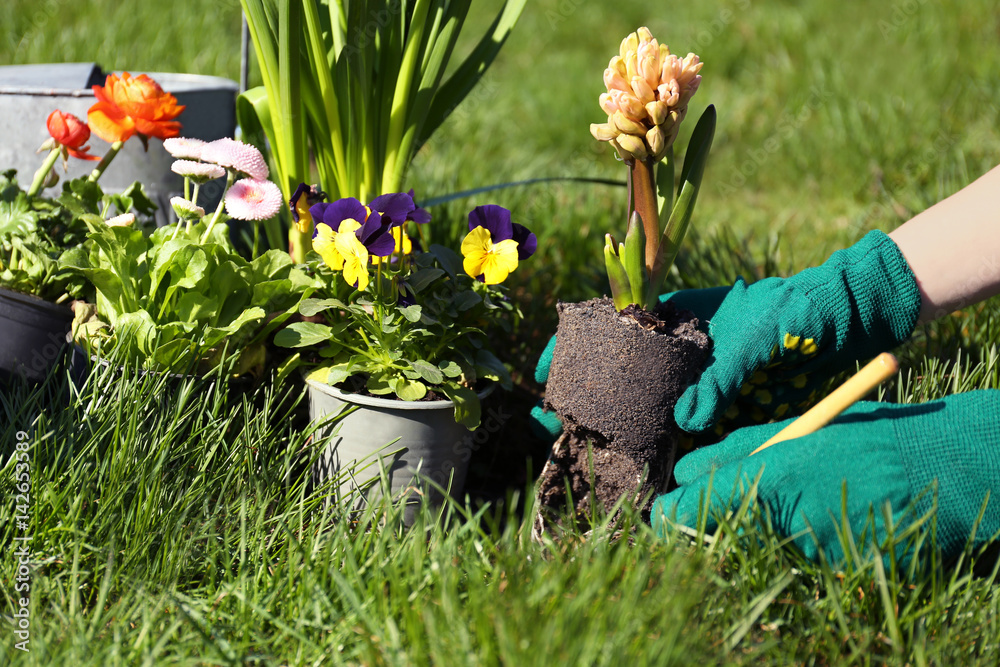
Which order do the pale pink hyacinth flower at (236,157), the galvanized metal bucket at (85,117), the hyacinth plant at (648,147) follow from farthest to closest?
the galvanized metal bucket at (85,117)
the pale pink hyacinth flower at (236,157)
the hyacinth plant at (648,147)

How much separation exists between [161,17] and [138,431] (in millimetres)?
3337

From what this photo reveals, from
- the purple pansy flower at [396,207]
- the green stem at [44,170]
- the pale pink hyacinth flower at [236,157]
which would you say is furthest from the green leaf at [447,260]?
the green stem at [44,170]

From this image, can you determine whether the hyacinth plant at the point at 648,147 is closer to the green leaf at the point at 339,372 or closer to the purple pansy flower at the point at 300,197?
the green leaf at the point at 339,372

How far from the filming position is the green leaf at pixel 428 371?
1.23m

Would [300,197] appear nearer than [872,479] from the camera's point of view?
A: No

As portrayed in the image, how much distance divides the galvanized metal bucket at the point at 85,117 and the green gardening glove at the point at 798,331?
130 centimetres

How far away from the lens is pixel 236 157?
53.4 inches

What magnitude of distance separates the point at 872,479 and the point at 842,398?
0.38 feet

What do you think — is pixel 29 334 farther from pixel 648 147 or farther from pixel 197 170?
pixel 648 147

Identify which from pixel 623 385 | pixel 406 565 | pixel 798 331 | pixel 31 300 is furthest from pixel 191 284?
pixel 798 331

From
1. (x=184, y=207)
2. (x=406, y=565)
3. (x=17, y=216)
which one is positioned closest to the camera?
(x=406, y=565)

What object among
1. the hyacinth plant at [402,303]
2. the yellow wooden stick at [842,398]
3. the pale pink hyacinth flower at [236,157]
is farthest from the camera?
the pale pink hyacinth flower at [236,157]

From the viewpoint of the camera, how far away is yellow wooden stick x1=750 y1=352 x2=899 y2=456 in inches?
40.8

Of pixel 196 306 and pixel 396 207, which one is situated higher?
pixel 396 207
